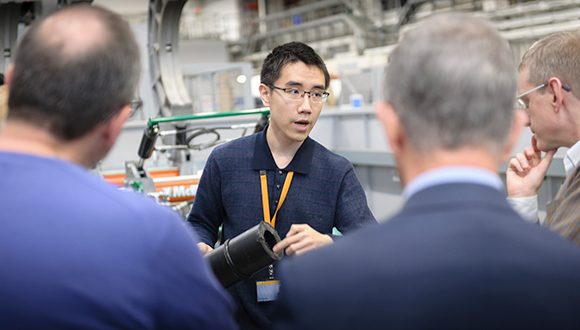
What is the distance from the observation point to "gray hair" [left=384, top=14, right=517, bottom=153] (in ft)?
2.48

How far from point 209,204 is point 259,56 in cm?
1830

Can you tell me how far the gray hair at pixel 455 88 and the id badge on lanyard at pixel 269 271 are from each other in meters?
1.16

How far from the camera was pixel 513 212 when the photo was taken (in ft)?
2.42

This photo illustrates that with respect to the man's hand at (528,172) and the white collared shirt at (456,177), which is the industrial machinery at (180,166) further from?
the white collared shirt at (456,177)

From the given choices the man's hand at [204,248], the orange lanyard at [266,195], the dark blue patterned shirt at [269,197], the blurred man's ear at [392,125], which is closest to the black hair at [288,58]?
the dark blue patterned shirt at [269,197]

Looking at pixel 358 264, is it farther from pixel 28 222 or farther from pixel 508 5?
pixel 508 5

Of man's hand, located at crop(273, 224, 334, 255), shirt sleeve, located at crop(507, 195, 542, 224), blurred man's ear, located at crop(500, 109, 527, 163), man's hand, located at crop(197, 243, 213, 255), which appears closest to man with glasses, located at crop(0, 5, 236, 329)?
blurred man's ear, located at crop(500, 109, 527, 163)

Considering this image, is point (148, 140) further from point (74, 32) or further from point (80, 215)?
point (80, 215)

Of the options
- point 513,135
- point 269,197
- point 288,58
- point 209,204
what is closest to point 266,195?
point 269,197

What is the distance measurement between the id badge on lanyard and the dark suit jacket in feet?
3.66

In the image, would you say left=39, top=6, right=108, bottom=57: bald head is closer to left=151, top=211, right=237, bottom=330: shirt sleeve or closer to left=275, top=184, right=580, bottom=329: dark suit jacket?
left=151, top=211, right=237, bottom=330: shirt sleeve

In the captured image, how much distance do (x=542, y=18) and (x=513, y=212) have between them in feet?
43.9

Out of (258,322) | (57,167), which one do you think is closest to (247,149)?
(258,322)

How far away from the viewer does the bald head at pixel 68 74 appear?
2.83 ft
